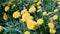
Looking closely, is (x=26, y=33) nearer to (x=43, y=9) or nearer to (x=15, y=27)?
(x=15, y=27)

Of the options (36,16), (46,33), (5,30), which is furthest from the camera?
(36,16)

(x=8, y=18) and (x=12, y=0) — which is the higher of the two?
(x=12, y=0)

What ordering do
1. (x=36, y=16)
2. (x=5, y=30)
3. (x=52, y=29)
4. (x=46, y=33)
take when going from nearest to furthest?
1. (x=52, y=29)
2. (x=46, y=33)
3. (x=5, y=30)
4. (x=36, y=16)

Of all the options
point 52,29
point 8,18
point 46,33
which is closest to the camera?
point 52,29

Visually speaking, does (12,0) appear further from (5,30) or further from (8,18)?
(5,30)

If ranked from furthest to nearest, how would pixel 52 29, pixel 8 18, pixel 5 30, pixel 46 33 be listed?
1. pixel 8 18
2. pixel 5 30
3. pixel 46 33
4. pixel 52 29

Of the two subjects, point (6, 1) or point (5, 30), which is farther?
point (6, 1)

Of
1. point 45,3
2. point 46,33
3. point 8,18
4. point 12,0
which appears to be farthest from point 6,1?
point 46,33

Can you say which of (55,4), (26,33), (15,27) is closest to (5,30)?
(15,27)

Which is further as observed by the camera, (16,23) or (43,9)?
(43,9)
